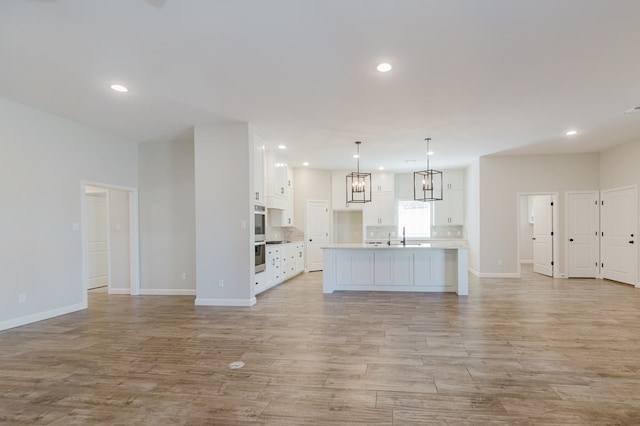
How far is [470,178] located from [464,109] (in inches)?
190

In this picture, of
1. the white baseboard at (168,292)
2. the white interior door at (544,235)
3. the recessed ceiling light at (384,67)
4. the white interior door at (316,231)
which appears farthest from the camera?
the white interior door at (316,231)

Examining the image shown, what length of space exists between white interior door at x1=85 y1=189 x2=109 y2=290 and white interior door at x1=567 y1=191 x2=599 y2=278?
35.1ft

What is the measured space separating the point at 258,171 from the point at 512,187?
6.10m

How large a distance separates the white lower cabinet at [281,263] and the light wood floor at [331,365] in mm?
1248

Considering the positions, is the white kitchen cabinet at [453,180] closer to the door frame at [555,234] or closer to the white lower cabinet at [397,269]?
the door frame at [555,234]

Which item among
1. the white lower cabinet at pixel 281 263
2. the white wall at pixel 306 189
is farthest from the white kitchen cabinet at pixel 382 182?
the white lower cabinet at pixel 281 263

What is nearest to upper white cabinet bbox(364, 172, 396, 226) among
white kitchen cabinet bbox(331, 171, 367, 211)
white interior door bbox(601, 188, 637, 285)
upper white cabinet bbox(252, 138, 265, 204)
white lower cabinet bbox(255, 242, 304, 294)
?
white kitchen cabinet bbox(331, 171, 367, 211)

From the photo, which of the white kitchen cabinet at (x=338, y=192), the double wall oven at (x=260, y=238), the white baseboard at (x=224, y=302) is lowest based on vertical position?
the white baseboard at (x=224, y=302)

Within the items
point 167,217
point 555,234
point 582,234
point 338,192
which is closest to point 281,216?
point 338,192

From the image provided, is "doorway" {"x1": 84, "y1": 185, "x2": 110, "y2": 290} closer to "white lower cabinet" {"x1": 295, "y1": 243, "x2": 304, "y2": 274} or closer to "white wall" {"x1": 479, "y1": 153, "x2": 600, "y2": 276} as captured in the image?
"white lower cabinet" {"x1": 295, "y1": 243, "x2": 304, "y2": 274}

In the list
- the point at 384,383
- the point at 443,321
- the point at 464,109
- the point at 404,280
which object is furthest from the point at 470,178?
the point at 384,383

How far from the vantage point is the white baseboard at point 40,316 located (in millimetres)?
4309

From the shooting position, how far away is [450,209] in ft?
31.7

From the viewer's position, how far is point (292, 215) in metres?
9.05
